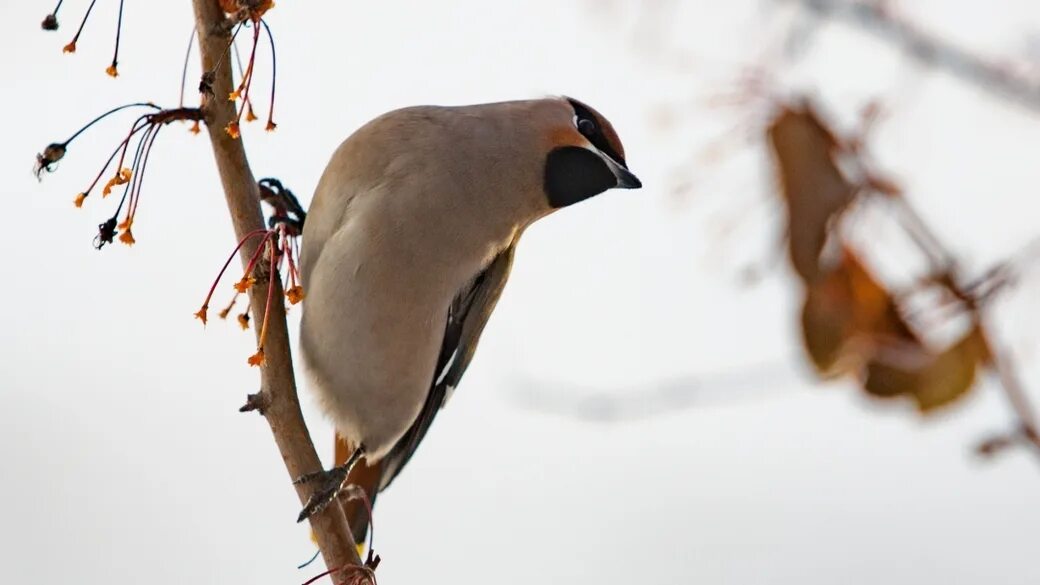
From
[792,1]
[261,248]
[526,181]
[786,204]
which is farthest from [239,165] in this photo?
[786,204]

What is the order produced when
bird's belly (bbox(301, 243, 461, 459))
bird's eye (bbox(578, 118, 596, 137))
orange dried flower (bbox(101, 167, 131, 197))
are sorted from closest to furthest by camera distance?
1. orange dried flower (bbox(101, 167, 131, 197))
2. bird's belly (bbox(301, 243, 461, 459))
3. bird's eye (bbox(578, 118, 596, 137))

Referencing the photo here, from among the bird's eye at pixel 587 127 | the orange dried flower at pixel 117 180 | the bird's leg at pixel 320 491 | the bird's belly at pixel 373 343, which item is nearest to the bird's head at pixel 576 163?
the bird's eye at pixel 587 127

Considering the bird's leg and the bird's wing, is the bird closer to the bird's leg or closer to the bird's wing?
the bird's wing

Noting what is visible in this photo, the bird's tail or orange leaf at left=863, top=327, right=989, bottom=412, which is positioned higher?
the bird's tail

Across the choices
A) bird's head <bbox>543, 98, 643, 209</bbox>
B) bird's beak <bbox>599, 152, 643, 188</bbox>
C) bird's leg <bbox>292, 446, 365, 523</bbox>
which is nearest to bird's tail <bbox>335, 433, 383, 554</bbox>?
bird's leg <bbox>292, 446, 365, 523</bbox>

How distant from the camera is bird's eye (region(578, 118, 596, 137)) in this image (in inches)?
130

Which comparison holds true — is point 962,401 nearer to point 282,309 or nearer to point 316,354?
point 282,309

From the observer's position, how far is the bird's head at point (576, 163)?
10.5 feet

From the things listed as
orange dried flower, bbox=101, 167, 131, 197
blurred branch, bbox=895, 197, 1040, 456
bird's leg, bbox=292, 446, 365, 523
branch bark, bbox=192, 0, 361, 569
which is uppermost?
orange dried flower, bbox=101, 167, 131, 197

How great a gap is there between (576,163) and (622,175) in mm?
119

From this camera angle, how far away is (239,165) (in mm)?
2236

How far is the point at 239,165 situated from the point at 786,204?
140 cm

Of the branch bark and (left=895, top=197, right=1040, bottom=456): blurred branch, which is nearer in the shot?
(left=895, top=197, right=1040, bottom=456): blurred branch

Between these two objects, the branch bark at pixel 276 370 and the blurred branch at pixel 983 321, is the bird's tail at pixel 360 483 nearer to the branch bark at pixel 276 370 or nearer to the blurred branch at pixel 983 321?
the branch bark at pixel 276 370
